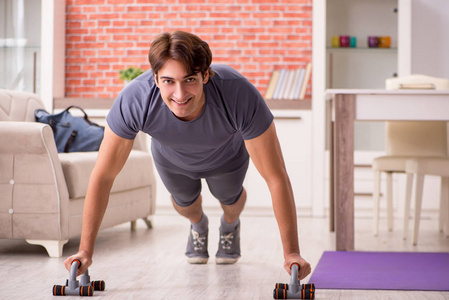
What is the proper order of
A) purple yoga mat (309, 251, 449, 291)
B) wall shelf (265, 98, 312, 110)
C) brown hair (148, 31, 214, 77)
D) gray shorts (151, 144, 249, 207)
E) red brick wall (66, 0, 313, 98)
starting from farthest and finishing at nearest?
red brick wall (66, 0, 313, 98) < wall shelf (265, 98, 312, 110) < gray shorts (151, 144, 249, 207) < purple yoga mat (309, 251, 449, 291) < brown hair (148, 31, 214, 77)

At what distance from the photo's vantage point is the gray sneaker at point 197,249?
2570 mm

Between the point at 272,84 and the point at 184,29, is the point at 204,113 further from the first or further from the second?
the point at 184,29

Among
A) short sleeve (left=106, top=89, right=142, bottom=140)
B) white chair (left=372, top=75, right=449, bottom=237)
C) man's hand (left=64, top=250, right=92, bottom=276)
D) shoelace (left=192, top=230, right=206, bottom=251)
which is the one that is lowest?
shoelace (left=192, top=230, right=206, bottom=251)

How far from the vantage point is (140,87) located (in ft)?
5.81

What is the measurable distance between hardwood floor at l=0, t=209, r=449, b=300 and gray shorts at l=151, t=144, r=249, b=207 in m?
0.31

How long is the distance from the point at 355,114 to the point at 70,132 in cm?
162

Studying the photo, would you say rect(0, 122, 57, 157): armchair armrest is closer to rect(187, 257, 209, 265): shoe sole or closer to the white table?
rect(187, 257, 209, 265): shoe sole

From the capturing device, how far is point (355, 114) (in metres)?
2.82

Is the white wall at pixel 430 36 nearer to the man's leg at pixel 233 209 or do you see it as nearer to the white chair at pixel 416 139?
the white chair at pixel 416 139

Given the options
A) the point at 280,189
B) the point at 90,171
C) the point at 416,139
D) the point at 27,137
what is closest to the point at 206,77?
the point at 280,189

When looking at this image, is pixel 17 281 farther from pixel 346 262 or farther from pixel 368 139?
pixel 368 139

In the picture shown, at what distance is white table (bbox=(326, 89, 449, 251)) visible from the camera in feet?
9.14

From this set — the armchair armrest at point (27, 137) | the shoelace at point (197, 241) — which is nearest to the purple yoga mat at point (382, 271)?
the shoelace at point (197, 241)

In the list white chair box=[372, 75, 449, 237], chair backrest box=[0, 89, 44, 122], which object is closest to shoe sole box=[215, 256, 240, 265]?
chair backrest box=[0, 89, 44, 122]
